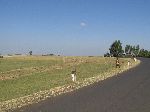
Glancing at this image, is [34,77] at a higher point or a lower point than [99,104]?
higher

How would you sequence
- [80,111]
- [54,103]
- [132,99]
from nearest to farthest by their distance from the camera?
1. [80,111]
2. [54,103]
3. [132,99]

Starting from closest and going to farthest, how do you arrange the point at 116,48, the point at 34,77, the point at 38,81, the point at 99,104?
the point at 99,104
the point at 38,81
the point at 34,77
the point at 116,48

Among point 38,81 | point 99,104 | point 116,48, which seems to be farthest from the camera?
point 116,48

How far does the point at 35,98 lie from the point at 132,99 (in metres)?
5.09

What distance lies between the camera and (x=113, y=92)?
73.5ft

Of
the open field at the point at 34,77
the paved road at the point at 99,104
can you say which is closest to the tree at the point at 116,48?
the open field at the point at 34,77

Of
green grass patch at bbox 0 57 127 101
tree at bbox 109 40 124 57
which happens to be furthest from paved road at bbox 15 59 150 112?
tree at bbox 109 40 124 57

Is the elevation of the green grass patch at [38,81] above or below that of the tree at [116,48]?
below

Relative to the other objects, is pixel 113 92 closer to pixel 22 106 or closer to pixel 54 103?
pixel 54 103

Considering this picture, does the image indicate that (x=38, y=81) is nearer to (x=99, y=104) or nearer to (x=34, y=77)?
(x=34, y=77)

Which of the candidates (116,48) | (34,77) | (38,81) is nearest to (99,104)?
(38,81)

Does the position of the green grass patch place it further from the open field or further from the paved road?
the paved road

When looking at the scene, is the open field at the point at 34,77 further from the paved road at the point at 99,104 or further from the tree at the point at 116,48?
the tree at the point at 116,48

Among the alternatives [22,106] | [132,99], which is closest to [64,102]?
[22,106]
